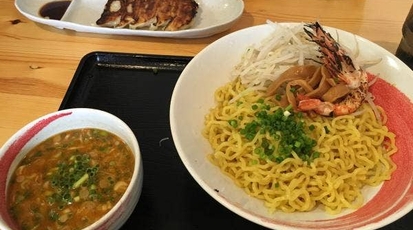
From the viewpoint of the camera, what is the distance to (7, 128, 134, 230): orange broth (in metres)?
1.21

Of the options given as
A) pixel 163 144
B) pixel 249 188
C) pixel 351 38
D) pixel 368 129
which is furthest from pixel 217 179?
pixel 351 38

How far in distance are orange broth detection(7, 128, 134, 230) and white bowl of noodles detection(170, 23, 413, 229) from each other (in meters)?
0.23

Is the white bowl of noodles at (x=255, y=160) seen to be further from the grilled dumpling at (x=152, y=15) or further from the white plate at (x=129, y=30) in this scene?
the grilled dumpling at (x=152, y=15)

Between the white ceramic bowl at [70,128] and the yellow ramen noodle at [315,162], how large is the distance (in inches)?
12.0

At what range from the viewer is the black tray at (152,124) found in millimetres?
1354

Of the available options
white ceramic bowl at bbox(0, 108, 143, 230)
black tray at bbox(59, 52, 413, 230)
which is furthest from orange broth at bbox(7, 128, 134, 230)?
black tray at bbox(59, 52, 413, 230)

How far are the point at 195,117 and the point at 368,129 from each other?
0.66m

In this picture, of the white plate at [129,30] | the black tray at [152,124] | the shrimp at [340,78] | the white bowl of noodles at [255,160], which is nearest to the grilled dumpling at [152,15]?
the white plate at [129,30]

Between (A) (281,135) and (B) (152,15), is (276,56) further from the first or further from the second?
(B) (152,15)

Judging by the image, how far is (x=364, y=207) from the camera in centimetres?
129

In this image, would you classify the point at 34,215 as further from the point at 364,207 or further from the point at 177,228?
the point at 364,207

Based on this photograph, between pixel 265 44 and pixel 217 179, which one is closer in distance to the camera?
pixel 217 179

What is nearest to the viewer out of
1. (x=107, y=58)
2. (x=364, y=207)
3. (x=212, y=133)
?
(x=364, y=207)

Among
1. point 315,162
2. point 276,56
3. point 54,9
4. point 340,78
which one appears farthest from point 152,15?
point 315,162
